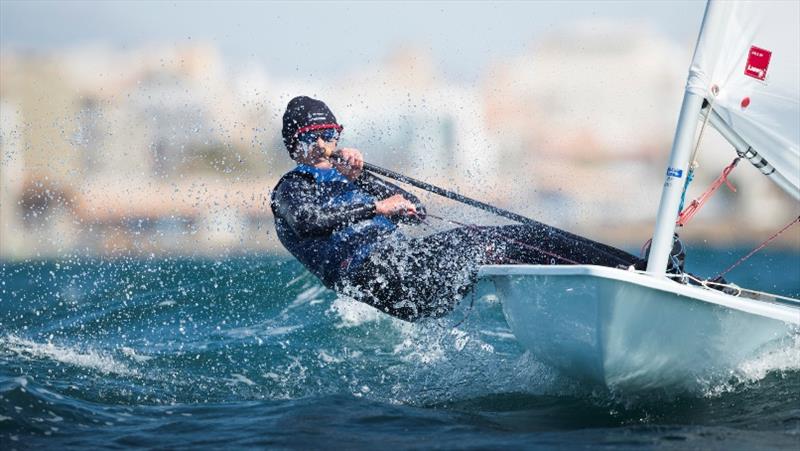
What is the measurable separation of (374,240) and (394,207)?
21 cm

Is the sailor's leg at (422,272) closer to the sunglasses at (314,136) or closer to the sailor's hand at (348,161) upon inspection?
the sailor's hand at (348,161)

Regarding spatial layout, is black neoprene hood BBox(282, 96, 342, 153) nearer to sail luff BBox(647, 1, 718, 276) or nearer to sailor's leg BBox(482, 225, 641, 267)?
sailor's leg BBox(482, 225, 641, 267)

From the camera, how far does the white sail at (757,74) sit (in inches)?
173

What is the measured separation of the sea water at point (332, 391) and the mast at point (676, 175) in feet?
2.32

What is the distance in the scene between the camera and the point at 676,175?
4383mm

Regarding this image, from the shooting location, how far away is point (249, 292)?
905cm

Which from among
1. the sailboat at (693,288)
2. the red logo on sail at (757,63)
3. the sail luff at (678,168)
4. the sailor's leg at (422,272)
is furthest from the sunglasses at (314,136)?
the red logo on sail at (757,63)

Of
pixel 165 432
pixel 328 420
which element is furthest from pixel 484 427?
pixel 165 432

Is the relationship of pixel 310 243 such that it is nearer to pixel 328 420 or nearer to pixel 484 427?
pixel 328 420

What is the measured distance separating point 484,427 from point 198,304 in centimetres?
455

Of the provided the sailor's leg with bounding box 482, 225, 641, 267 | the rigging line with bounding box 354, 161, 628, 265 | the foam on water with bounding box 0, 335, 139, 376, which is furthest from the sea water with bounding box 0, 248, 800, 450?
the rigging line with bounding box 354, 161, 628, 265

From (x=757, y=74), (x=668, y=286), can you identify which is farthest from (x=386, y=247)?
(x=757, y=74)

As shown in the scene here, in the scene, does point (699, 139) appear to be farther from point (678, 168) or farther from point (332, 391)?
point (332, 391)

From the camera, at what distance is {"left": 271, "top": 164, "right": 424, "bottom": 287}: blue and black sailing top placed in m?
5.04
